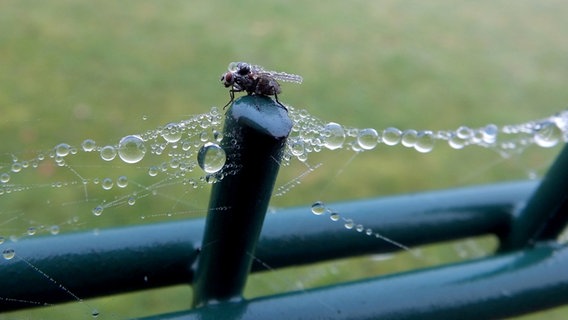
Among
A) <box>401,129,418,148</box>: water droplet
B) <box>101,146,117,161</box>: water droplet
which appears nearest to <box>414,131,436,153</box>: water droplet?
<box>401,129,418,148</box>: water droplet

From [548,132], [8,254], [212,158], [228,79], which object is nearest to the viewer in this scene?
[212,158]

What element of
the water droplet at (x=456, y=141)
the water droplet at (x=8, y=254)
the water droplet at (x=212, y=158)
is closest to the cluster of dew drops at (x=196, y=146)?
the water droplet at (x=212, y=158)

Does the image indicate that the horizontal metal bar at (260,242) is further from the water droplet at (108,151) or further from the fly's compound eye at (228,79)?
the fly's compound eye at (228,79)

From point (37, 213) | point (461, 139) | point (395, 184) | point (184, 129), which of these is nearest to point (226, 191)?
point (184, 129)

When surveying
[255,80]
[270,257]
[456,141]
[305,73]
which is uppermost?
[255,80]

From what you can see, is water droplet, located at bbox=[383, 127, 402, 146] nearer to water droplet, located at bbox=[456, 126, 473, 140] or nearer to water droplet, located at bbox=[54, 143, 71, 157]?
water droplet, located at bbox=[456, 126, 473, 140]

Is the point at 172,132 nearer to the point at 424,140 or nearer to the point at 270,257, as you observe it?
the point at 270,257

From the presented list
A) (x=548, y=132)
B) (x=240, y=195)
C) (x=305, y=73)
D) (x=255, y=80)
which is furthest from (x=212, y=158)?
(x=305, y=73)

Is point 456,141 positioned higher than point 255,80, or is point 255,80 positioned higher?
point 255,80
